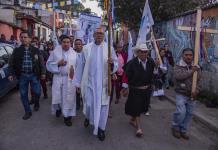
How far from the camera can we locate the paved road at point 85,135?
590 centimetres

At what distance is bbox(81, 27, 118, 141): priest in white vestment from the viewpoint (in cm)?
627

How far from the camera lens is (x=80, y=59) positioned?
656 cm

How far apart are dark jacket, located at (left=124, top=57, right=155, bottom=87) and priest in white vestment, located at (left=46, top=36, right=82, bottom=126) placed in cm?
121

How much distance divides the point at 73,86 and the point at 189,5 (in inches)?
434

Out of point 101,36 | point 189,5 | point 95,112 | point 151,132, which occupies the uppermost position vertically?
point 189,5

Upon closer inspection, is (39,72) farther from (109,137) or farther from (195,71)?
(195,71)

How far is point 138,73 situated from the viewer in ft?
21.1

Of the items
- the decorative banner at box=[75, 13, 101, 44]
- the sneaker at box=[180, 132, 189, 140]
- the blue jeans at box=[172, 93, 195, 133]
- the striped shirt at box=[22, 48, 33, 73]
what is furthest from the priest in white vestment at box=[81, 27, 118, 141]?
the decorative banner at box=[75, 13, 101, 44]

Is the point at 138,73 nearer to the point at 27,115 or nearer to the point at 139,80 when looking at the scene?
the point at 139,80

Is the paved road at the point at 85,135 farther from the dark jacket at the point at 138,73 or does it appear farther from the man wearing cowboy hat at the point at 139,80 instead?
the dark jacket at the point at 138,73

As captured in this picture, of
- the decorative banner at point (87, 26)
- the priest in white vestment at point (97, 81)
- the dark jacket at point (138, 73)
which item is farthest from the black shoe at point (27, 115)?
the decorative banner at point (87, 26)

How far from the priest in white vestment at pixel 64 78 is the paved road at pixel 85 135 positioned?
14.2 inches

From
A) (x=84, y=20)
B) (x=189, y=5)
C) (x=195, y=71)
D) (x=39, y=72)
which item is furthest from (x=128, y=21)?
(x=195, y=71)

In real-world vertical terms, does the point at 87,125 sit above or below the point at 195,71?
below
